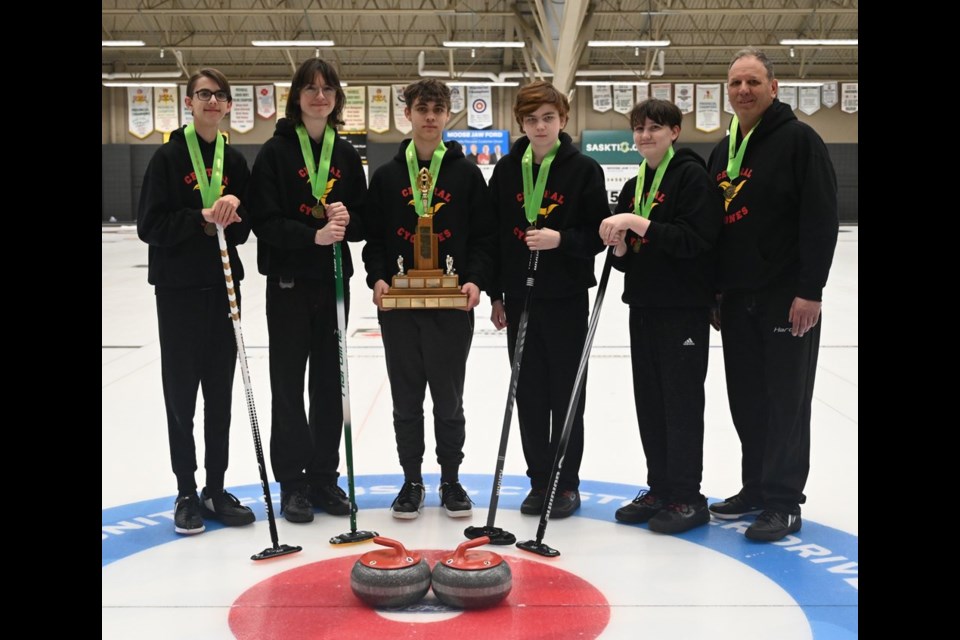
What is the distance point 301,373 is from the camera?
3.23 m

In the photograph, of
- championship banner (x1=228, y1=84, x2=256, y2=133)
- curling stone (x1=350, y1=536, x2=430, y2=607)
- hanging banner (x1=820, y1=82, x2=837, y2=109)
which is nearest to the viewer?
curling stone (x1=350, y1=536, x2=430, y2=607)

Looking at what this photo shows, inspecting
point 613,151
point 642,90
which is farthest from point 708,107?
point 613,151

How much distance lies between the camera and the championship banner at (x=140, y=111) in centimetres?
2495

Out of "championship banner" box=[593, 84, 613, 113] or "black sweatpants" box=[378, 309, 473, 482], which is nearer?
"black sweatpants" box=[378, 309, 473, 482]

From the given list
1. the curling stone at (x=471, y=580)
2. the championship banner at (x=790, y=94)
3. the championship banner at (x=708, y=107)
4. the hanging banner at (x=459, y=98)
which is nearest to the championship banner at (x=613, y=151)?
the championship banner at (x=708, y=107)

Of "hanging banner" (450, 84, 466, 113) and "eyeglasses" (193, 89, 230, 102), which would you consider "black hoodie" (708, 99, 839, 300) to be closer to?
"eyeglasses" (193, 89, 230, 102)

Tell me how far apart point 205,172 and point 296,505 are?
46.7 inches

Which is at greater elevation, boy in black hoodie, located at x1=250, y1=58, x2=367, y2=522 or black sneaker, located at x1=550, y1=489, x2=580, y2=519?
boy in black hoodie, located at x1=250, y1=58, x2=367, y2=522

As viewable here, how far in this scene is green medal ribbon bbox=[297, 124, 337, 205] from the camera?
122 inches

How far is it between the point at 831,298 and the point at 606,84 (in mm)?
15913

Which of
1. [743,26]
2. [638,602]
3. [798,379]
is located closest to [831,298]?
[798,379]

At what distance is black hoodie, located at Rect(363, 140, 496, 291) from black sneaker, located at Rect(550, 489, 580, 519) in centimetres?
80

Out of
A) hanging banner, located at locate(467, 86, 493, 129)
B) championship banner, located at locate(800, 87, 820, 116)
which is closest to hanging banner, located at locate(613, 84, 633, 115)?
hanging banner, located at locate(467, 86, 493, 129)
